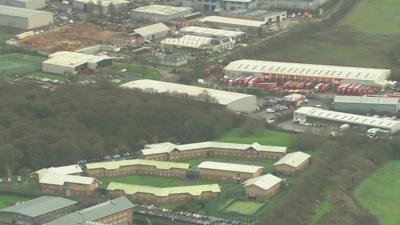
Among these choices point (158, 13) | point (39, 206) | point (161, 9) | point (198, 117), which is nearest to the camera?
point (39, 206)

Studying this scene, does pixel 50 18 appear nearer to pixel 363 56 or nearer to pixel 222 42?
pixel 222 42

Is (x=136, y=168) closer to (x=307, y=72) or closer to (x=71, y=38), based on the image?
(x=307, y=72)

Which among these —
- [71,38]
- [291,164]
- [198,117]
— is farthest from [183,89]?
[71,38]

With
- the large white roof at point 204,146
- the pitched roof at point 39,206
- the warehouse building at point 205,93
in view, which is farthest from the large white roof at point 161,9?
the pitched roof at point 39,206

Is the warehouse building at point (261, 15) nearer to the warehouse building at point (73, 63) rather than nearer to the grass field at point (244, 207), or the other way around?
the warehouse building at point (73, 63)

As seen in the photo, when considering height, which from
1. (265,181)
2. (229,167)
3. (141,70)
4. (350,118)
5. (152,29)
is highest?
(265,181)

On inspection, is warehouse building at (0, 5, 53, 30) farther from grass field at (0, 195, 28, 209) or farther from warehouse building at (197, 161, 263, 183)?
grass field at (0, 195, 28, 209)

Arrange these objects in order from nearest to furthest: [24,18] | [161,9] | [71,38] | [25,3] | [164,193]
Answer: [164,193] → [71,38] → [24,18] → [161,9] → [25,3]
